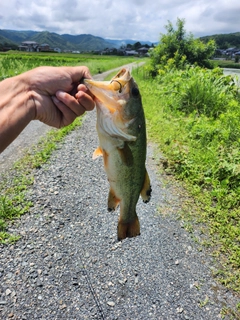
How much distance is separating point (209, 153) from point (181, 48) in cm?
1876

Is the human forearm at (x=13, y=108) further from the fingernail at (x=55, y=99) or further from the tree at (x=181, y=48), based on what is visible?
the tree at (x=181, y=48)

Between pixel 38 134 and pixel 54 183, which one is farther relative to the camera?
pixel 38 134

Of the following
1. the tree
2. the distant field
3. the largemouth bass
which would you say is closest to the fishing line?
the largemouth bass

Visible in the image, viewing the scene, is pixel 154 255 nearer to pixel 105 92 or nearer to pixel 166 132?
pixel 105 92

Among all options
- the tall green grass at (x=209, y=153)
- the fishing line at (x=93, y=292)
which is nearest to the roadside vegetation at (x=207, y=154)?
the tall green grass at (x=209, y=153)

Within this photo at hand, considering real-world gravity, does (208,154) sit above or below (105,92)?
below

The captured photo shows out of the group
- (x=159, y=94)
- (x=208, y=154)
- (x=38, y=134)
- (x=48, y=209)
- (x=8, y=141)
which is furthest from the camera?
(x=159, y=94)

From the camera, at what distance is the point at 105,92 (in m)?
1.82

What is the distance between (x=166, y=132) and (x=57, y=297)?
238 inches

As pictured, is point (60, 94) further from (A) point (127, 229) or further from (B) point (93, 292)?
(B) point (93, 292)

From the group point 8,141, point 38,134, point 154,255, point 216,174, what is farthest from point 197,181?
point 38,134

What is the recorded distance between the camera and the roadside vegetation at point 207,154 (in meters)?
4.24

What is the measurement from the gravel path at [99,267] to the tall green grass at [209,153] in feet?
1.34

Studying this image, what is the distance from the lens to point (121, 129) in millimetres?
1862
